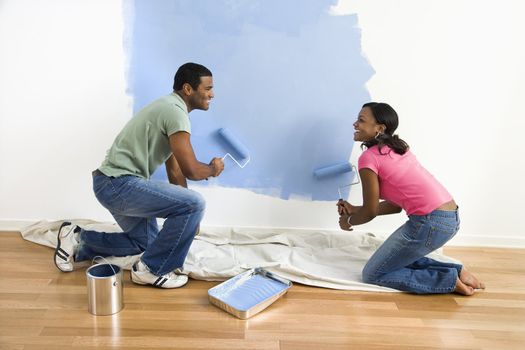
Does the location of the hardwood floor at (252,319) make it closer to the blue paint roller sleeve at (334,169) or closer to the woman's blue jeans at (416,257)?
the woman's blue jeans at (416,257)

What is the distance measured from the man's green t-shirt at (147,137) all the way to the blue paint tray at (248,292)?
592 millimetres

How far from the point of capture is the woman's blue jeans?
1951 millimetres

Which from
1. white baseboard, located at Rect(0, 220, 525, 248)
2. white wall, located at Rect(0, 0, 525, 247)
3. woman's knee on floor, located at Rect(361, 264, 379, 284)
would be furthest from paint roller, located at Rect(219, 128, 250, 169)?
white baseboard, located at Rect(0, 220, 525, 248)

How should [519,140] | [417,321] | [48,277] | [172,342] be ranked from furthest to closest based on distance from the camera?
[519,140]
[48,277]
[417,321]
[172,342]

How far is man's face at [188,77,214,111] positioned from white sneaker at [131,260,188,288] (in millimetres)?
714

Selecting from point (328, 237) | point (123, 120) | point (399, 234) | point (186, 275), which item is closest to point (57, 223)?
point (123, 120)

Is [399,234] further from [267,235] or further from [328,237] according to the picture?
[267,235]

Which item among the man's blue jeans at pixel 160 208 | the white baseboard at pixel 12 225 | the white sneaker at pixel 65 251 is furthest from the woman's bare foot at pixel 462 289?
the white baseboard at pixel 12 225

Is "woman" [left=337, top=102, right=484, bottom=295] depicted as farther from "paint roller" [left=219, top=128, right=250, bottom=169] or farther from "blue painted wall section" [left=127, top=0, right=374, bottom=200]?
"paint roller" [left=219, top=128, right=250, bottom=169]

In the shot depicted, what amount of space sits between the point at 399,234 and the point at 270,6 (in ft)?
4.04

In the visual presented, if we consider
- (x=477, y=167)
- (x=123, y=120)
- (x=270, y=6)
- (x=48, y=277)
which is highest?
(x=270, y=6)

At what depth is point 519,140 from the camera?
2396 millimetres

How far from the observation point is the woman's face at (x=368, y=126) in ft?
6.63

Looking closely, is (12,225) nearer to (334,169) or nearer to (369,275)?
(334,169)
